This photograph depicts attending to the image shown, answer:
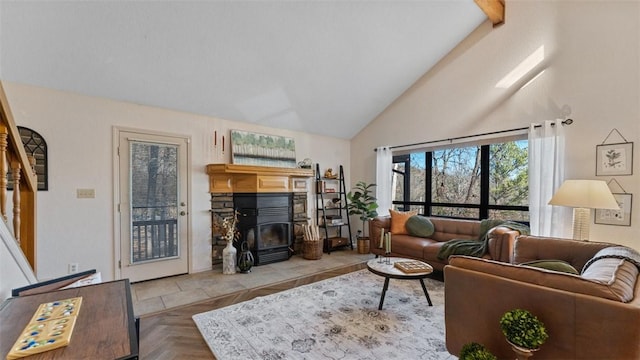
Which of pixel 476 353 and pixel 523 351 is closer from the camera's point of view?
pixel 523 351

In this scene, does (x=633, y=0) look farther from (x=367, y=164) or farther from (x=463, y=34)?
(x=367, y=164)

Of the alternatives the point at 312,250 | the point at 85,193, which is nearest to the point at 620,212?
the point at 312,250

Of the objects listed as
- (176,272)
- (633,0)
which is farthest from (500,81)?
(176,272)

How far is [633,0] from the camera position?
2.96m

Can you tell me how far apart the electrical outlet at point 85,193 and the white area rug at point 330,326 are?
80.3 inches

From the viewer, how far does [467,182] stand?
4504 mm

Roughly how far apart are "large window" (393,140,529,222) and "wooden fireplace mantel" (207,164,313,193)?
2202 millimetres

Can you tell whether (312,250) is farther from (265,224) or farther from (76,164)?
(76,164)

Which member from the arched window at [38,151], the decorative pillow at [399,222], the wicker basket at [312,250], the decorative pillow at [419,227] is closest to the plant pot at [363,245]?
the decorative pillow at [399,222]

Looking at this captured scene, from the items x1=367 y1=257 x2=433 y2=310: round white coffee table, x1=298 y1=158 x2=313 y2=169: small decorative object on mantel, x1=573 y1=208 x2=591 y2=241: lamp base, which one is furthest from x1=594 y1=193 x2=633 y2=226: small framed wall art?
x1=298 y1=158 x2=313 y2=169: small decorative object on mantel

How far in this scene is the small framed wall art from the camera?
9.75ft

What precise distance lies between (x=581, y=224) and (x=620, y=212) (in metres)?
0.57

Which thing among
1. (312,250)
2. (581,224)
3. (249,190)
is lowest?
(312,250)

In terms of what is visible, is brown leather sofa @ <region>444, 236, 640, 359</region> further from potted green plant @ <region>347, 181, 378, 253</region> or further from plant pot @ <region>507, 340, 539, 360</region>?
potted green plant @ <region>347, 181, 378, 253</region>
